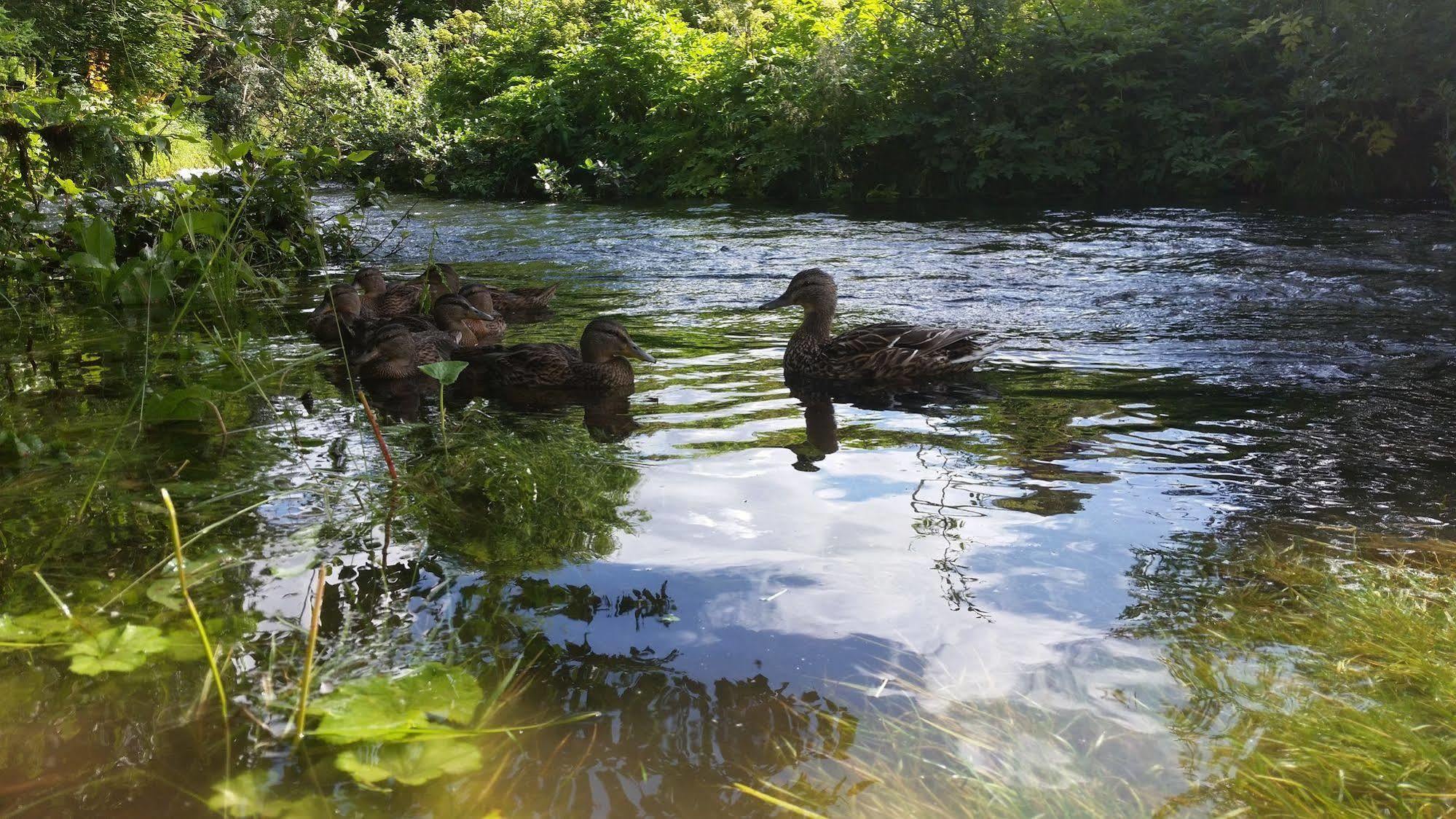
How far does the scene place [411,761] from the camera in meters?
2.61

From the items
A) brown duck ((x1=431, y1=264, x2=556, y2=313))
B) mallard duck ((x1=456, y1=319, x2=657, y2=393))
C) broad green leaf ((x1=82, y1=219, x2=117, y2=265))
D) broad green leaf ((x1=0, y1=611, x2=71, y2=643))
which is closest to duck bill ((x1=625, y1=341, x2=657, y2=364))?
mallard duck ((x1=456, y1=319, x2=657, y2=393))

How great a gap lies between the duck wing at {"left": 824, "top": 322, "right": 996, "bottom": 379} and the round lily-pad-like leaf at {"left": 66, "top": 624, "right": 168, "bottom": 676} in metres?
4.69

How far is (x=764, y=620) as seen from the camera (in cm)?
334

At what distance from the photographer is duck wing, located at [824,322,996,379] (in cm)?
694

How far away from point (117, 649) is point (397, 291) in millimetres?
6663

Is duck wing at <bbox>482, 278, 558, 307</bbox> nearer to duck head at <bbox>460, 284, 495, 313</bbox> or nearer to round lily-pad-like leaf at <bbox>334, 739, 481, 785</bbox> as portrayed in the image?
duck head at <bbox>460, 284, 495, 313</bbox>

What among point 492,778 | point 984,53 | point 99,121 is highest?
point 984,53

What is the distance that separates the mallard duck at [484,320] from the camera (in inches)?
336

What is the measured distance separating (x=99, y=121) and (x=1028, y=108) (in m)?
14.4

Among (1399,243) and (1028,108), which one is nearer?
(1399,243)

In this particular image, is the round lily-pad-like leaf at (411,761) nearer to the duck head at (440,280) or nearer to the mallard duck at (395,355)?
the mallard duck at (395,355)

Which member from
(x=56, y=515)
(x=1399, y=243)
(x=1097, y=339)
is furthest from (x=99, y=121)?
Answer: (x=1399, y=243)

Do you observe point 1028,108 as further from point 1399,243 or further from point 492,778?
point 492,778

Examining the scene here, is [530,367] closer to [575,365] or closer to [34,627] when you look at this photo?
[575,365]
